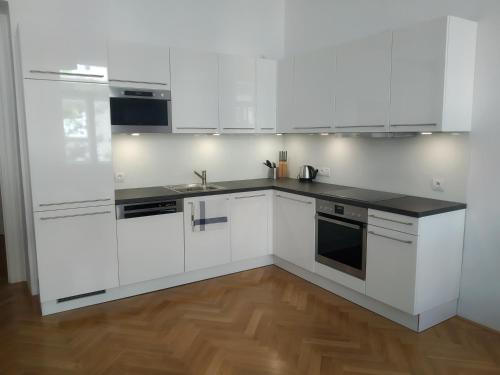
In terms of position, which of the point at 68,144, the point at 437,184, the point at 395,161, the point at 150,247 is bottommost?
the point at 150,247

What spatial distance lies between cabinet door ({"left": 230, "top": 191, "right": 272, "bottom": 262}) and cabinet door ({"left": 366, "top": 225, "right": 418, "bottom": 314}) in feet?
4.35

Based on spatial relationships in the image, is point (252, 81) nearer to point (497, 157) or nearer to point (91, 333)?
point (497, 157)

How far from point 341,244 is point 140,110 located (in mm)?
2188

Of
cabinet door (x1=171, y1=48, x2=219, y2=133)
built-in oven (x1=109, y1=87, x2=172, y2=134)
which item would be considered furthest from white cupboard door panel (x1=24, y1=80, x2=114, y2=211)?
cabinet door (x1=171, y1=48, x2=219, y2=133)

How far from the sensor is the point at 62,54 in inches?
115

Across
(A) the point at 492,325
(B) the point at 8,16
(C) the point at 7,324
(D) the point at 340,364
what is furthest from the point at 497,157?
(B) the point at 8,16

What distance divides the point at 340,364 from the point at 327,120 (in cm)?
218

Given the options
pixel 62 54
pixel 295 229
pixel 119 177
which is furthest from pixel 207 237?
pixel 62 54

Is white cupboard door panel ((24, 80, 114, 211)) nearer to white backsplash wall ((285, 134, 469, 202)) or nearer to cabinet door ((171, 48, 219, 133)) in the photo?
cabinet door ((171, 48, 219, 133))

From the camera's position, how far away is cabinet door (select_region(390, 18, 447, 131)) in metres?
2.68

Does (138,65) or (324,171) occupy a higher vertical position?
(138,65)

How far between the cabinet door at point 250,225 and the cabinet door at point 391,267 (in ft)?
4.35

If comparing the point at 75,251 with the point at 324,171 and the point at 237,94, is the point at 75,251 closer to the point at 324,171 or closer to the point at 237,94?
the point at 237,94

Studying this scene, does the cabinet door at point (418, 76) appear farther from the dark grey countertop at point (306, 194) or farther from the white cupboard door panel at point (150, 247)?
the white cupboard door panel at point (150, 247)
